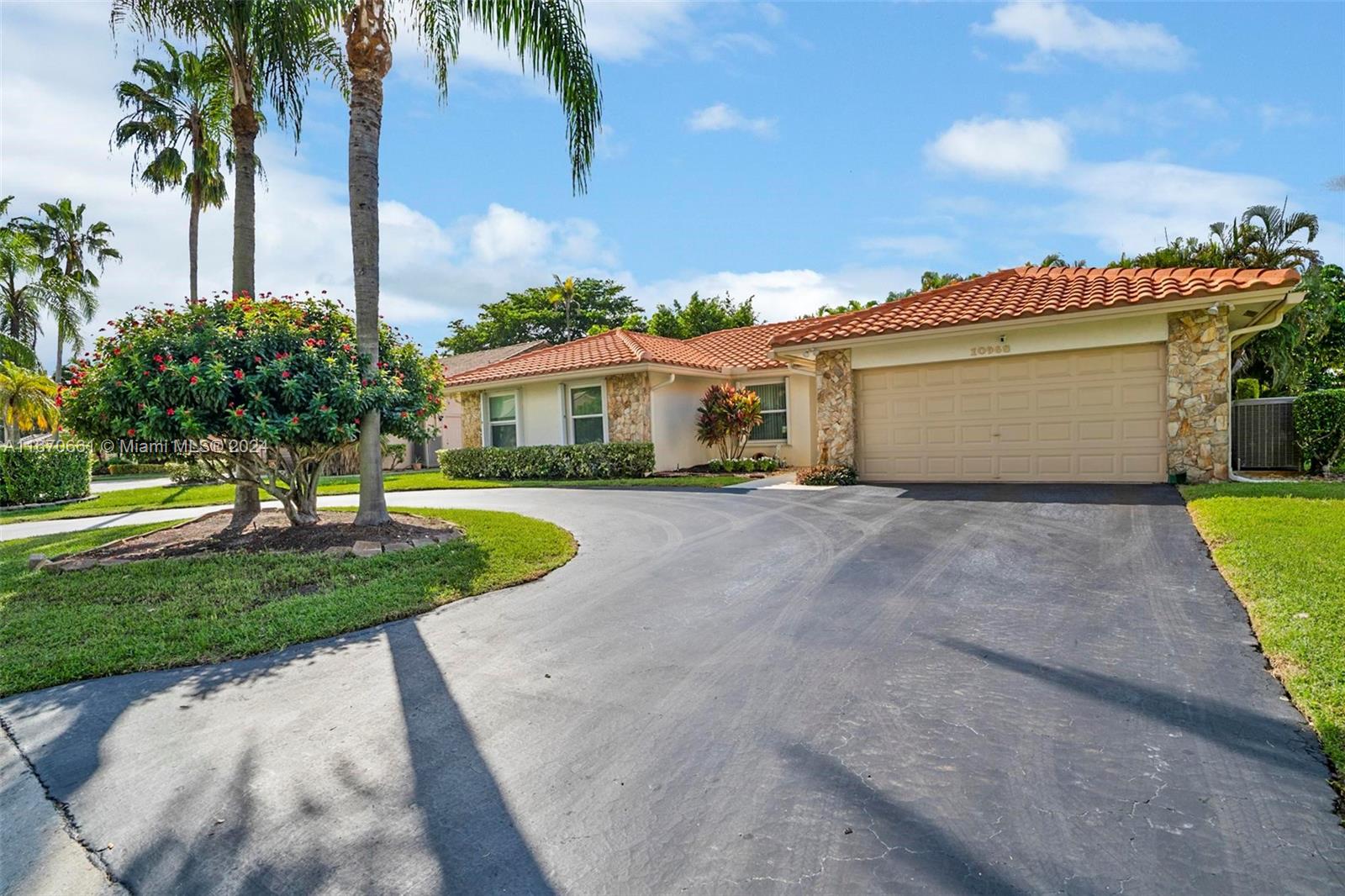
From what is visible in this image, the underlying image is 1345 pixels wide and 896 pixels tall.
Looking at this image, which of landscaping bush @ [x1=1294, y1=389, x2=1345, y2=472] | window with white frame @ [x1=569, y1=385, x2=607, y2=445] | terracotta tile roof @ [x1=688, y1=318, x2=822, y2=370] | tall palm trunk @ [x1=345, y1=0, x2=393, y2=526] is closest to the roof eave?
window with white frame @ [x1=569, y1=385, x2=607, y2=445]

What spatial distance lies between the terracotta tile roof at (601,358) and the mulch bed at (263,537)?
882 cm

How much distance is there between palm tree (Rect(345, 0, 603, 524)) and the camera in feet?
26.7

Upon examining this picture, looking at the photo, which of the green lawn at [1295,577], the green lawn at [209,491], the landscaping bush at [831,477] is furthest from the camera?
the green lawn at [209,491]

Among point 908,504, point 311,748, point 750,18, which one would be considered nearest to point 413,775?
point 311,748

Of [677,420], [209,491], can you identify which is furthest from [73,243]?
[677,420]

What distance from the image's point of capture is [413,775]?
291 centimetres

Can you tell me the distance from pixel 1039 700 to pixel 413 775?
9.85 ft

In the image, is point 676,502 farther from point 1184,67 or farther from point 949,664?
point 1184,67

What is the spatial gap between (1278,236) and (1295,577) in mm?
19870

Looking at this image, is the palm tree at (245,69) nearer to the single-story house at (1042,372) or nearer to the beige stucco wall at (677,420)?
the single-story house at (1042,372)

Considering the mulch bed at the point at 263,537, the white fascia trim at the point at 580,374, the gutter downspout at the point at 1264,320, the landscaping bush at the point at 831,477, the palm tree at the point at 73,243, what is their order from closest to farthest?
the mulch bed at the point at 263,537
the gutter downspout at the point at 1264,320
the landscaping bush at the point at 831,477
the white fascia trim at the point at 580,374
the palm tree at the point at 73,243

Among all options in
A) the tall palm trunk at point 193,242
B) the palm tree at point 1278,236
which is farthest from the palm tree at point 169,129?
the palm tree at point 1278,236

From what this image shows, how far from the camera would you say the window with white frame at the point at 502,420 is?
65.8 ft

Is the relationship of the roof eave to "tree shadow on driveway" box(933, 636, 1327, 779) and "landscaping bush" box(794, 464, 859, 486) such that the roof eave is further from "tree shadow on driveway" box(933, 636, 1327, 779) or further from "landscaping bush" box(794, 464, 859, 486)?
A: "tree shadow on driveway" box(933, 636, 1327, 779)
